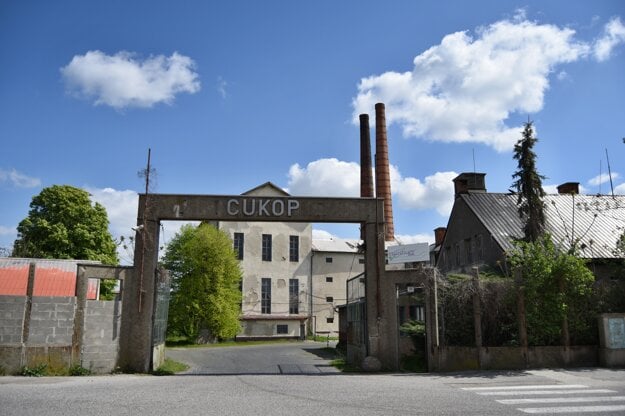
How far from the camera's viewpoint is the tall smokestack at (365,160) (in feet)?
149

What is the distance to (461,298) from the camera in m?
16.7

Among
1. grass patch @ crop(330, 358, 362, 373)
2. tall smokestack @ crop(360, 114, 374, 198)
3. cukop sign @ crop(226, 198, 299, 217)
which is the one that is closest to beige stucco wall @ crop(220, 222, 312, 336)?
tall smokestack @ crop(360, 114, 374, 198)

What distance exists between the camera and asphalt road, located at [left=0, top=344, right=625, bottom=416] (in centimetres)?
935

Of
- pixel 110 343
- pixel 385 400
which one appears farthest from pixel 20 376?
pixel 385 400

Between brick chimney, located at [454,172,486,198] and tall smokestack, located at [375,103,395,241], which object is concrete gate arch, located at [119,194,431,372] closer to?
brick chimney, located at [454,172,486,198]

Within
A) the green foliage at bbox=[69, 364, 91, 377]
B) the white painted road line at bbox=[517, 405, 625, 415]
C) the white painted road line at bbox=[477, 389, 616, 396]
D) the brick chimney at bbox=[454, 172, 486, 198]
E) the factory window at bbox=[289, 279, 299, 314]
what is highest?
the brick chimney at bbox=[454, 172, 486, 198]

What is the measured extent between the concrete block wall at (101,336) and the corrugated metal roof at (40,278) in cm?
748

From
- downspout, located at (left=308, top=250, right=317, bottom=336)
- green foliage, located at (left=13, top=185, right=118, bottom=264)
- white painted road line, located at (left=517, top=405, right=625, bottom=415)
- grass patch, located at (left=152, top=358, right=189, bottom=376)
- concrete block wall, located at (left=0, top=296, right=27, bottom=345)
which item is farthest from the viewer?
downspout, located at (left=308, top=250, right=317, bottom=336)

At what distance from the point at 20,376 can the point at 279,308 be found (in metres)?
31.2

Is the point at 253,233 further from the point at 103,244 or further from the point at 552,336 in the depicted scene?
the point at 552,336

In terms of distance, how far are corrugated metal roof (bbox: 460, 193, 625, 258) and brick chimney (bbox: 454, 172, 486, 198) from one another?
1.08m

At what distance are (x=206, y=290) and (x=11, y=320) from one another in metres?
23.8

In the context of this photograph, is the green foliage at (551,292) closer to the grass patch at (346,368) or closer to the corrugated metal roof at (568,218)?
the grass patch at (346,368)

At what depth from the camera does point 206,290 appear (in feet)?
123
